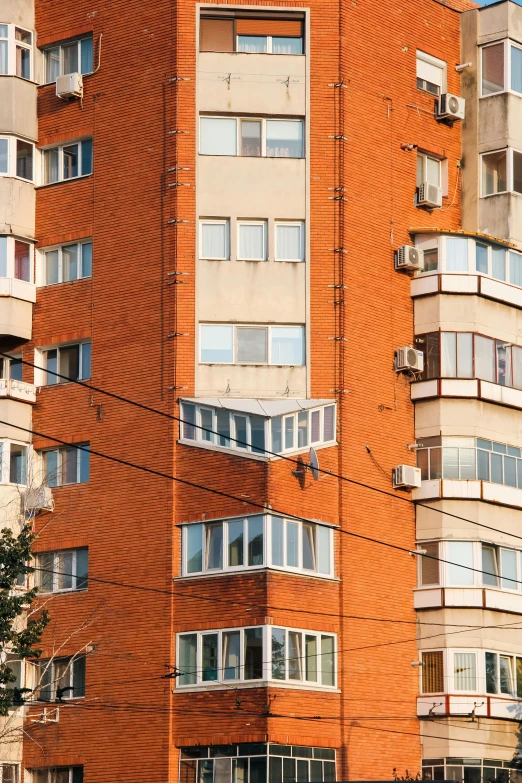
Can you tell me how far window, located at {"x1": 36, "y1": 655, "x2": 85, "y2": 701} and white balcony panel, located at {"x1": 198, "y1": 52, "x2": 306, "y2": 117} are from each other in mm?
17558

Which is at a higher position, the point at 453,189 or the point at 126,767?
the point at 453,189

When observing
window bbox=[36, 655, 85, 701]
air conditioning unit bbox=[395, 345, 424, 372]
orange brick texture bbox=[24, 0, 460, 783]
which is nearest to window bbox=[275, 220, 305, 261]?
orange brick texture bbox=[24, 0, 460, 783]

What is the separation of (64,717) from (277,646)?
24.1 ft

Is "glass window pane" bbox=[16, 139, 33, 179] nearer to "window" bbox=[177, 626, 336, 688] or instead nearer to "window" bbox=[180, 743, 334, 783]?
"window" bbox=[177, 626, 336, 688]

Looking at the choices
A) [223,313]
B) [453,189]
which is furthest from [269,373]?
[453,189]

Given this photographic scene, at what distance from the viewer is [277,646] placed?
48.8 m

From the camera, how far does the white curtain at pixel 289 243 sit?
175ft

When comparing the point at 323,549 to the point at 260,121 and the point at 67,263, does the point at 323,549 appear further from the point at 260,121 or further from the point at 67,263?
the point at 260,121

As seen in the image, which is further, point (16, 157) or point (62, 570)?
point (16, 157)

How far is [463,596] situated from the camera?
5222cm

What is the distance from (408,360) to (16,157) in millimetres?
14468

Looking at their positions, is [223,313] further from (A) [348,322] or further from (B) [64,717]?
(B) [64,717]

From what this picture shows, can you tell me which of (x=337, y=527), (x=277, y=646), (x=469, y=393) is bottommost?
(x=277, y=646)

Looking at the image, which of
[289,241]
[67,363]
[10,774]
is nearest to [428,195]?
[289,241]
